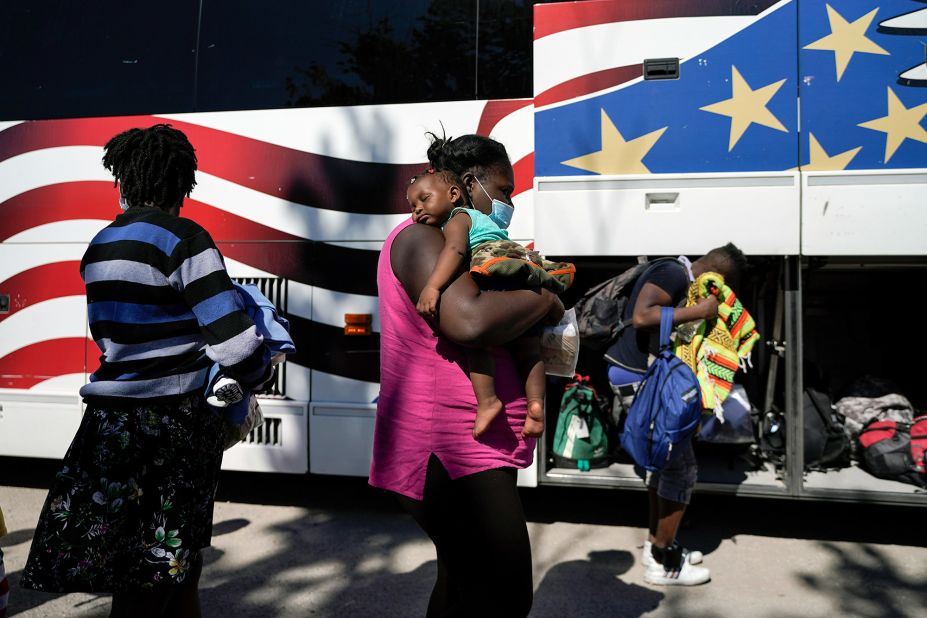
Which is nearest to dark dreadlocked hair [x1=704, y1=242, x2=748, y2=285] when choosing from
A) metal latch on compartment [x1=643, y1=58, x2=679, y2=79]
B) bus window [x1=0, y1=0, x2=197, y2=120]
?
metal latch on compartment [x1=643, y1=58, x2=679, y2=79]

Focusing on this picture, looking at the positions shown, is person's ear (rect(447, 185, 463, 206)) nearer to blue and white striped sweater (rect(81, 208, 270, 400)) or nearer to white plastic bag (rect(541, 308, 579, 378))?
white plastic bag (rect(541, 308, 579, 378))

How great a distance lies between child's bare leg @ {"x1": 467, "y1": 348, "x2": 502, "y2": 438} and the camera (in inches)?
73.3

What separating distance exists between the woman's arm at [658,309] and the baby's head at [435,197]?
1844 mm

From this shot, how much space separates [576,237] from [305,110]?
6.45ft

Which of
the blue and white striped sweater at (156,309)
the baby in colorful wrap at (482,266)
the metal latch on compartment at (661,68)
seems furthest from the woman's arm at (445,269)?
the metal latch on compartment at (661,68)

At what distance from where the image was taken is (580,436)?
4.54 m

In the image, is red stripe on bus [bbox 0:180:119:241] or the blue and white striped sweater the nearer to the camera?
the blue and white striped sweater

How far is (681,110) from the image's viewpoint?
418cm

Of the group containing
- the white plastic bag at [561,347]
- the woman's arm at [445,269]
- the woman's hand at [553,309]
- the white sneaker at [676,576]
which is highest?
the woman's arm at [445,269]

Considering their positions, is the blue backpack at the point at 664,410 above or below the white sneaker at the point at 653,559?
above

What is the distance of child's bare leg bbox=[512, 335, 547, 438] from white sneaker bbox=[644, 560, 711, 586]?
6.78 feet

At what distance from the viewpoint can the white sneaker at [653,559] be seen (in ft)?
12.0

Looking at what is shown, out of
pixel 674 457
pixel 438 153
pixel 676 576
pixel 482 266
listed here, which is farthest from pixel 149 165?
pixel 676 576

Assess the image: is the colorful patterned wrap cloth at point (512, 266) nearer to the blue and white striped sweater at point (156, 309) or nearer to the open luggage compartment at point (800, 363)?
the blue and white striped sweater at point (156, 309)
